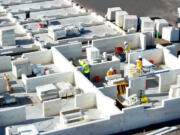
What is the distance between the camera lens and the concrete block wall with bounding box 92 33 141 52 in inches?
1670

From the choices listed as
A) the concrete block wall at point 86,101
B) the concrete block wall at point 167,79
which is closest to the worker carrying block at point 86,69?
the concrete block wall at point 86,101

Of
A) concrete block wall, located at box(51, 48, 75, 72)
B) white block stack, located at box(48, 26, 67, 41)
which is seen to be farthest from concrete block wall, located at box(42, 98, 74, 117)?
white block stack, located at box(48, 26, 67, 41)

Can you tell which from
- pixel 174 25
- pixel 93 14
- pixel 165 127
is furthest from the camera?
pixel 93 14

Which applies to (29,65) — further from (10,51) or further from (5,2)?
(5,2)

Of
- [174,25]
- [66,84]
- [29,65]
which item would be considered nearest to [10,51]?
[29,65]

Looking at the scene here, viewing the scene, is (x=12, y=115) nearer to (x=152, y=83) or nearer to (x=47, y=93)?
(x=47, y=93)

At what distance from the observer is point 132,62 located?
3991 centimetres

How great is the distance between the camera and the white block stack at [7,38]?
1707 inches

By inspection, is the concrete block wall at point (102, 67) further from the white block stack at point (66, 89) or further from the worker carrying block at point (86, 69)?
the white block stack at point (66, 89)

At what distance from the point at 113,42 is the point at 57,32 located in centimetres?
608

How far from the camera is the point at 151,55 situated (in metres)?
40.2

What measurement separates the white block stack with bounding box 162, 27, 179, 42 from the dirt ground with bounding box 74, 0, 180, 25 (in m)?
5.29

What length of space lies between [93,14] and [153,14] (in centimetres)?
680

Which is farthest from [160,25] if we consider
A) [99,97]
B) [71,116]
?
[71,116]
